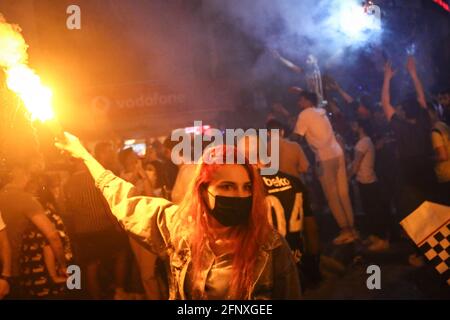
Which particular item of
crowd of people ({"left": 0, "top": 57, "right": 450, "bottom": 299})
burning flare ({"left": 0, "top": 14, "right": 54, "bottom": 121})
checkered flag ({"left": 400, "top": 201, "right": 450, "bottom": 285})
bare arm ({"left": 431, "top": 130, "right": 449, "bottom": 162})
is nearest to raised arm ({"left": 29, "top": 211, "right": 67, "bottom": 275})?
crowd of people ({"left": 0, "top": 57, "right": 450, "bottom": 299})

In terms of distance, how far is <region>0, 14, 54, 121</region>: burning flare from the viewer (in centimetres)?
318

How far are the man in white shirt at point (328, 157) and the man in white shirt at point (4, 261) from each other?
365 centimetres

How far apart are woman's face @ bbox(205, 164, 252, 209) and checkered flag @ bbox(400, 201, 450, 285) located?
2.00 metres

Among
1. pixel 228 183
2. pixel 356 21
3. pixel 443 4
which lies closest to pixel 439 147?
pixel 228 183

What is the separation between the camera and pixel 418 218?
3768mm

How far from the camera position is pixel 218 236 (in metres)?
2.28

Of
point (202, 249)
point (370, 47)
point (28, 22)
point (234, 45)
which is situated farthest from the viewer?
point (234, 45)

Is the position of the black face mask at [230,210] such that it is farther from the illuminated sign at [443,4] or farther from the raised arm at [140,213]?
the illuminated sign at [443,4]

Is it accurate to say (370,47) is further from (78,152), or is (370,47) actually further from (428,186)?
(78,152)

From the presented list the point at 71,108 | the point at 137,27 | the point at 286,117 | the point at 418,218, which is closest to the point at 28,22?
the point at 137,27

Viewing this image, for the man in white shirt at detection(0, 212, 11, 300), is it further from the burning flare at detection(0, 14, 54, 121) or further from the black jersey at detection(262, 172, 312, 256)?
the black jersey at detection(262, 172, 312, 256)

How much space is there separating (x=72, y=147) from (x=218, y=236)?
1.01 meters
